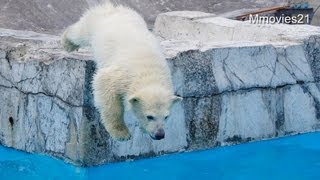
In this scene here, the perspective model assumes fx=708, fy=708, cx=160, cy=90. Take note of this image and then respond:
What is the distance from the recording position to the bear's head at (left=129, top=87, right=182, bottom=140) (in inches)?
181

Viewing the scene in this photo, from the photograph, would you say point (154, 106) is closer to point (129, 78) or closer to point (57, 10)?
point (129, 78)

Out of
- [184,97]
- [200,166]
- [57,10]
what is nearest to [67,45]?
[184,97]

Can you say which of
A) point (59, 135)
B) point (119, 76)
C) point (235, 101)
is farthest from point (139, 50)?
point (235, 101)

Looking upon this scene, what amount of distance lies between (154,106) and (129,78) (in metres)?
0.35

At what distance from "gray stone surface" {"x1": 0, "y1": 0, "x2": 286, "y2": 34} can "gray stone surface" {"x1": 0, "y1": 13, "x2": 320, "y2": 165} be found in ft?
11.8

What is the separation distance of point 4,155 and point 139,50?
2359 millimetres

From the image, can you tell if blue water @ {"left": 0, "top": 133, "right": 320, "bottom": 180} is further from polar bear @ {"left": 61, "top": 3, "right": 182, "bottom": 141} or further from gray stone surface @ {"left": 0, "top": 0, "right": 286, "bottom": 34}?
gray stone surface @ {"left": 0, "top": 0, "right": 286, "bottom": 34}

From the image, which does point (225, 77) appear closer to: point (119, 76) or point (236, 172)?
point (236, 172)

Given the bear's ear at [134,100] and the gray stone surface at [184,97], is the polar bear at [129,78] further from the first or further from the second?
the gray stone surface at [184,97]

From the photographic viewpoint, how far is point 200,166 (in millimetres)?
6355

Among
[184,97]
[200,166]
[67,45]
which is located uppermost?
[67,45]

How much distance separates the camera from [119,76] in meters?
4.88

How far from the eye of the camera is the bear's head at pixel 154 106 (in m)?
4.59

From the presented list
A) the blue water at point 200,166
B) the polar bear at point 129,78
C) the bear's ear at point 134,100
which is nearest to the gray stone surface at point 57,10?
the blue water at point 200,166
